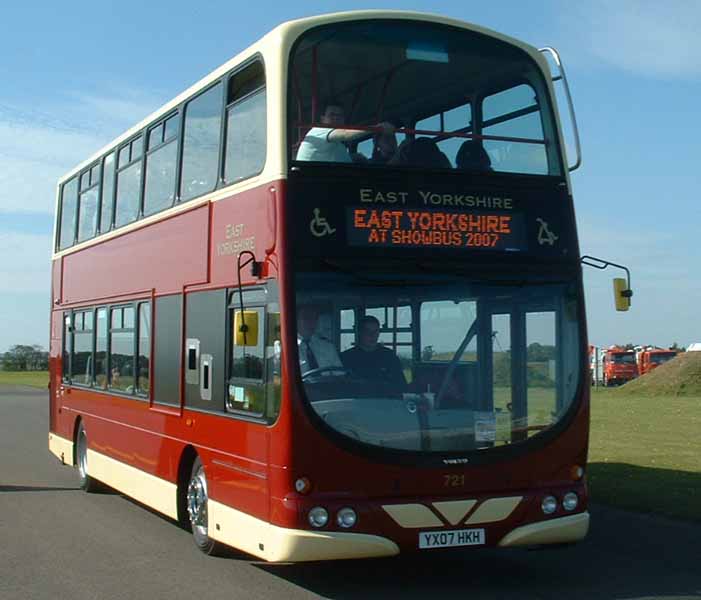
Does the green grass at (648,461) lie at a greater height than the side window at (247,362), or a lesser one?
lesser

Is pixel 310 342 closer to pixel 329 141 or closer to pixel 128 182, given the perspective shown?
pixel 329 141

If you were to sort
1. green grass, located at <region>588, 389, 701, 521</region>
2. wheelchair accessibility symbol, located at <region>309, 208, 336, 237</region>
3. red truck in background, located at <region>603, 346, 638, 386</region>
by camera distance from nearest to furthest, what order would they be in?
wheelchair accessibility symbol, located at <region>309, 208, 336, 237</region>, green grass, located at <region>588, 389, 701, 521</region>, red truck in background, located at <region>603, 346, 638, 386</region>

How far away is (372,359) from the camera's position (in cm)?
893

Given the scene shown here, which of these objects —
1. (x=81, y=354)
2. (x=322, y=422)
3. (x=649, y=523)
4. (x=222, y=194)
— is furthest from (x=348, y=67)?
(x=81, y=354)

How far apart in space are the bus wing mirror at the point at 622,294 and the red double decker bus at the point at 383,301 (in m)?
0.65

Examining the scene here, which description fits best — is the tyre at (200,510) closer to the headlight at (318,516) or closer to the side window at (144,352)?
the side window at (144,352)

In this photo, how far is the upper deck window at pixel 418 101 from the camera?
29.9 feet

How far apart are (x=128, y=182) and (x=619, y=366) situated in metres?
59.6

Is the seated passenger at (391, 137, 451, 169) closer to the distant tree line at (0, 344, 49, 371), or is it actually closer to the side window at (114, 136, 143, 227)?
the side window at (114, 136, 143, 227)

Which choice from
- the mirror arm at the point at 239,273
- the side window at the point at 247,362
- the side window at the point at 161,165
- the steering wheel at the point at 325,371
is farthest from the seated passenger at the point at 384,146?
the side window at the point at 161,165

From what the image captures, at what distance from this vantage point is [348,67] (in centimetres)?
957

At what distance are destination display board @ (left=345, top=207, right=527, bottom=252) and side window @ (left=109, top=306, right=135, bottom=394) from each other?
4.71 m

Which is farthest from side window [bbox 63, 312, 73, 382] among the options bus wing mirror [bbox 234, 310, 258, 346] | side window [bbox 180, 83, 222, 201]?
bus wing mirror [bbox 234, 310, 258, 346]

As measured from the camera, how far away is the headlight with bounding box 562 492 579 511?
29.6 ft
